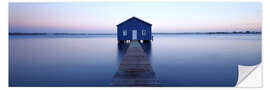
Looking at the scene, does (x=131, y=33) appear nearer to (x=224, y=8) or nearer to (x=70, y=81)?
(x=224, y=8)

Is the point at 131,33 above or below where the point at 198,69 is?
above

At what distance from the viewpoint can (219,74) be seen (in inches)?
266

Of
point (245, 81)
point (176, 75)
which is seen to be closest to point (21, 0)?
point (176, 75)

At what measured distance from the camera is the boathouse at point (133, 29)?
18078 millimetres

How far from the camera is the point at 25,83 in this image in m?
5.92

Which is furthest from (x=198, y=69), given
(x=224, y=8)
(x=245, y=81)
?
(x=245, y=81)

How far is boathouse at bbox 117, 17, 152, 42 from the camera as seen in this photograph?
18.1 m

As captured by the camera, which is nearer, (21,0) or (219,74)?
(21,0)

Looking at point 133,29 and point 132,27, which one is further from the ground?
point 132,27

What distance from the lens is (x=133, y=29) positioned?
18.2 meters
